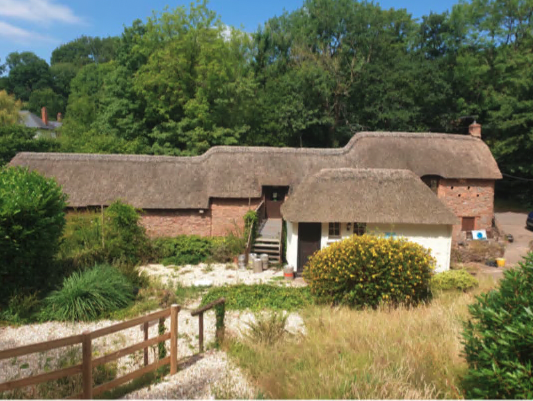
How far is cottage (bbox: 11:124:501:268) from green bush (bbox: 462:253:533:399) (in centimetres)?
1216

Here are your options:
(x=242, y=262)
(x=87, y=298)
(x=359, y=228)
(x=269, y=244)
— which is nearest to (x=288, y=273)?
(x=242, y=262)

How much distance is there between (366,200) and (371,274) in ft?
18.9

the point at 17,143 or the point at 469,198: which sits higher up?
the point at 17,143

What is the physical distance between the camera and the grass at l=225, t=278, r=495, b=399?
4.76 m

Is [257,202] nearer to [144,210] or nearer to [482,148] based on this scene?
[144,210]

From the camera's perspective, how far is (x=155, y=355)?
6852mm

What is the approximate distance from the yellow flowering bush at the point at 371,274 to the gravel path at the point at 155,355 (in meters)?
1.35

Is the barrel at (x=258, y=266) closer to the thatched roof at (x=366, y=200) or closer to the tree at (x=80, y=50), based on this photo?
the thatched roof at (x=366, y=200)

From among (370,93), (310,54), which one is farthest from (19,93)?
(370,93)

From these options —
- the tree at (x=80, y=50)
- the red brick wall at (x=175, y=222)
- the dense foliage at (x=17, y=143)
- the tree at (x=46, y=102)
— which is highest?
the tree at (x=80, y=50)

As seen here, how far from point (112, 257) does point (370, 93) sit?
23868 millimetres

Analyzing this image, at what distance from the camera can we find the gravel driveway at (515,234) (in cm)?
1736

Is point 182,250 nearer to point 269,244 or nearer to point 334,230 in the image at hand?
point 269,244

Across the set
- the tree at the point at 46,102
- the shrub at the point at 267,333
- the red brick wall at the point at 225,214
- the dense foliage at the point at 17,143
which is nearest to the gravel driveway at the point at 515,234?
the red brick wall at the point at 225,214
